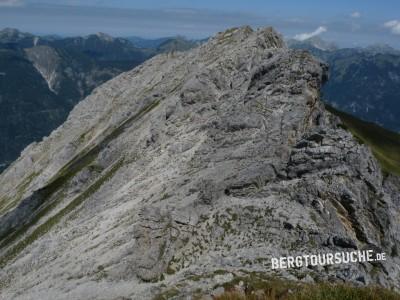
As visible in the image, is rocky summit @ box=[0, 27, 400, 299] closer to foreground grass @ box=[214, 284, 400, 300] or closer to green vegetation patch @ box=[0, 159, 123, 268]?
green vegetation patch @ box=[0, 159, 123, 268]

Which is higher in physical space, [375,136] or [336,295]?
[336,295]

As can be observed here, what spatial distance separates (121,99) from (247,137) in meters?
89.4

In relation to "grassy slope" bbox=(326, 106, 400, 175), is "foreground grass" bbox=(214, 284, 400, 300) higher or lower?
higher

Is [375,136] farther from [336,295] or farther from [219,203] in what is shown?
[336,295]

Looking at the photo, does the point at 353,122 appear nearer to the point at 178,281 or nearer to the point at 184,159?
the point at 184,159

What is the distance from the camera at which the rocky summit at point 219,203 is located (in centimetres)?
4059

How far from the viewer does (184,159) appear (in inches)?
2373

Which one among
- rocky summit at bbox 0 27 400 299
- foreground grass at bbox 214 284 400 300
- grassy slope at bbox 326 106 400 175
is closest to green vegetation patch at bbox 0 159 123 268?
rocky summit at bbox 0 27 400 299

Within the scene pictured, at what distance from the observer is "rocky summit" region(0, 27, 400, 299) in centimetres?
4059

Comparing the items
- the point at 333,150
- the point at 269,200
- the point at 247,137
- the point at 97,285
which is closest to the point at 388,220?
the point at 333,150

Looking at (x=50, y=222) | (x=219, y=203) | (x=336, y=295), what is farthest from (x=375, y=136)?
(x=336, y=295)

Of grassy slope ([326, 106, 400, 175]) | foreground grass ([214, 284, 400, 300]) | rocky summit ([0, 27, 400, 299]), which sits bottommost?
grassy slope ([326, 106, 400, 175])

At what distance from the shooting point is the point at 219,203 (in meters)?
47.5

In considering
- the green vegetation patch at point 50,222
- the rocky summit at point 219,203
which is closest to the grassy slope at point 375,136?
the rocky summit at point 219,203
